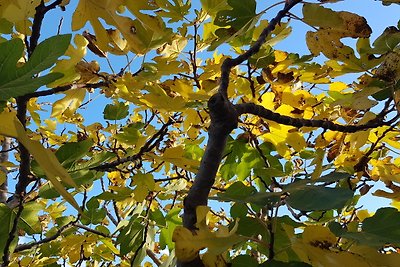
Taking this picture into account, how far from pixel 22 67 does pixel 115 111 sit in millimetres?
1224

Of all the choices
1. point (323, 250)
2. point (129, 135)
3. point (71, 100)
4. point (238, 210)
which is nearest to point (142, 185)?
point (129, 135)

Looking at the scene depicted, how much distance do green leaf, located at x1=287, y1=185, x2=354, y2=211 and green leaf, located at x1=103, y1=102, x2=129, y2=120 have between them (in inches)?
47.1

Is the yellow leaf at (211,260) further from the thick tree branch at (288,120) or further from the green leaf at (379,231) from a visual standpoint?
the thick tree branch at (288,120)

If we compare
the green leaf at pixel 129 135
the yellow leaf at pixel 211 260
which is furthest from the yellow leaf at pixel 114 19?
the green leaf at pixel 129 135

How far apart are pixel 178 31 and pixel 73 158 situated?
0.66 m

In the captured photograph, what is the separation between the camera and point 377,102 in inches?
43.0

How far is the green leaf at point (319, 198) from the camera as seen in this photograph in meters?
0.60

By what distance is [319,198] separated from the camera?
0.62m

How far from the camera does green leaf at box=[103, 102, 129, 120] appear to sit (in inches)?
68.9

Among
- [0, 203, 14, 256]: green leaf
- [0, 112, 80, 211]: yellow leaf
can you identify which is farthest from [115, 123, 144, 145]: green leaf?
[0, 112, 80, 211]: yellow leaf

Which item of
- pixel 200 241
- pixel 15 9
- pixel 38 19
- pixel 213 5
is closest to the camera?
pixel 200 241

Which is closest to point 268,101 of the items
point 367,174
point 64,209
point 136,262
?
point 367,174

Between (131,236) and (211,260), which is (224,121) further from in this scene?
(131,236)

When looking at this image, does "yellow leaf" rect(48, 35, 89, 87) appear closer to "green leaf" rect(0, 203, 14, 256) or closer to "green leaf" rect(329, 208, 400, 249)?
"green leaf" rect(0, 203, 14, 256)
